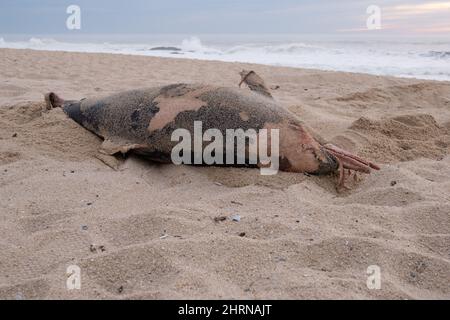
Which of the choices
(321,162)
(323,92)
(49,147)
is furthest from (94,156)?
(323,92)

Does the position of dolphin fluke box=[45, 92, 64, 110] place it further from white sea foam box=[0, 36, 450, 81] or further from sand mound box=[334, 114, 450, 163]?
white sea foam box=[0, 36, 450, 81]

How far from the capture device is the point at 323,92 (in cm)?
623

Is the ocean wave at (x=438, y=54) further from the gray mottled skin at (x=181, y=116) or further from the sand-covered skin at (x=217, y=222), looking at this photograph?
the gray mottled skin at (x=181, y=116)

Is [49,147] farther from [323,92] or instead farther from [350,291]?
[323,92]

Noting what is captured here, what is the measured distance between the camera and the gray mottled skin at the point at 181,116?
9.73ft

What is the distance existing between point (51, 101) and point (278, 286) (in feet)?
9.50
